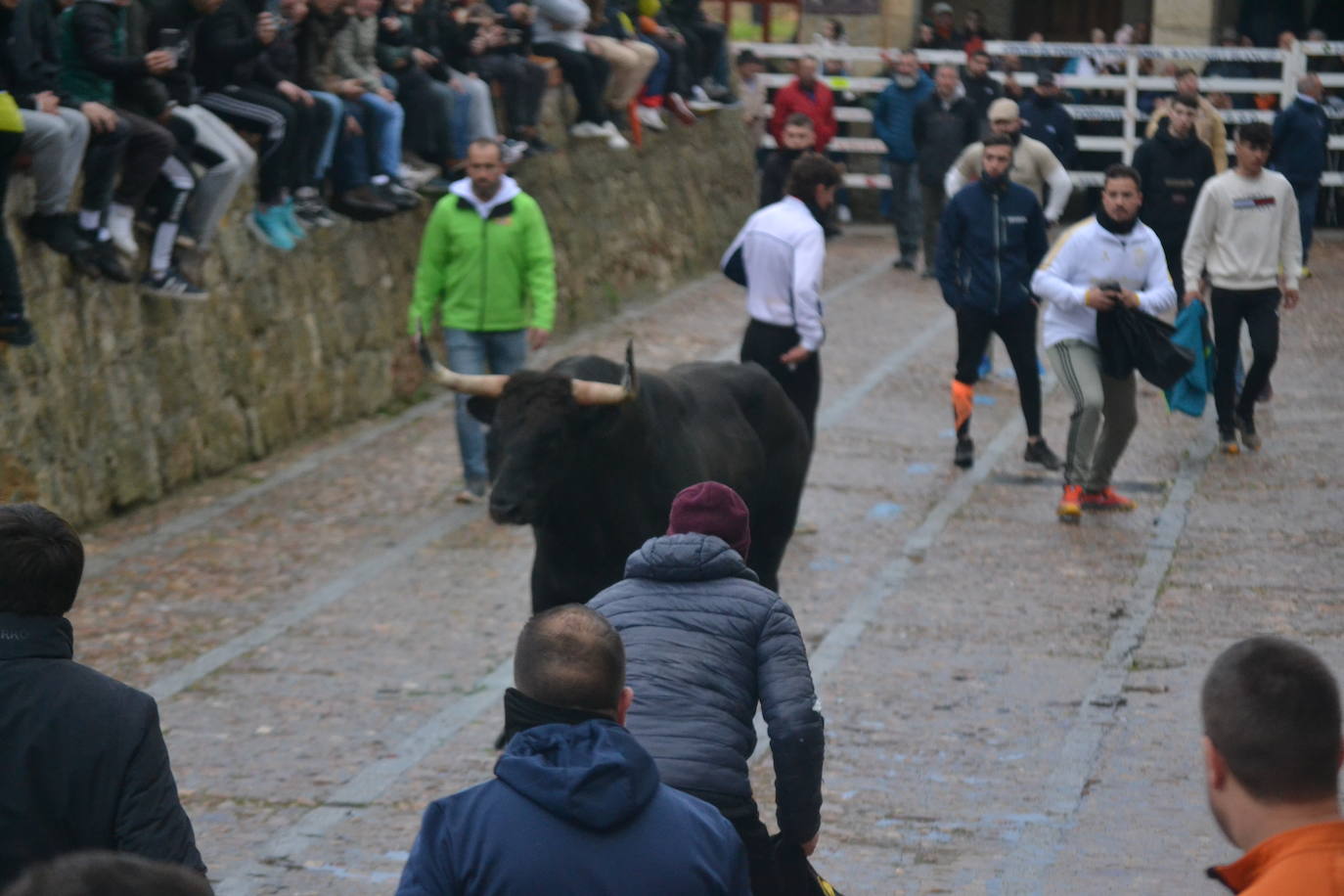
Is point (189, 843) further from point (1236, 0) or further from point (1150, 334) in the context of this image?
point (1236, 0)

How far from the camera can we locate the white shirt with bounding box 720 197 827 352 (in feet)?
35.8

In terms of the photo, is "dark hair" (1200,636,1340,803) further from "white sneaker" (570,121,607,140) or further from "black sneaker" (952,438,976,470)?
"white sneaker" (570,121,607,140)

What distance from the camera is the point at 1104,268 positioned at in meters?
11.2

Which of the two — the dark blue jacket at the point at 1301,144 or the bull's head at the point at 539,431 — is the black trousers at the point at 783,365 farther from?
the dark blue jacket at the point at 1301,144

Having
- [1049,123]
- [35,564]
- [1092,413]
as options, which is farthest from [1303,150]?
[35,564]

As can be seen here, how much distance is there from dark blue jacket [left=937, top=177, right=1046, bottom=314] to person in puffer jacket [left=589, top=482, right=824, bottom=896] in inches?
298

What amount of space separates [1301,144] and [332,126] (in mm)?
10052

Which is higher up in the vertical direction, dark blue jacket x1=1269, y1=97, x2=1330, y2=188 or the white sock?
the white sock

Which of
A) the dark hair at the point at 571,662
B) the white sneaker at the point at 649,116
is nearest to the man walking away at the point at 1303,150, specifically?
the white sneaker at the point at 649,116

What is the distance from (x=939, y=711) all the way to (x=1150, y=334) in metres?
3.66

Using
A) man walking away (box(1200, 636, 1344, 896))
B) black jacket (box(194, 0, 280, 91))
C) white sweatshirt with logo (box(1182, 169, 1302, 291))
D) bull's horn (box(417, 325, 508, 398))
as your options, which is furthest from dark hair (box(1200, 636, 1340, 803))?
black jacket (box(194, 0, 280, 91))

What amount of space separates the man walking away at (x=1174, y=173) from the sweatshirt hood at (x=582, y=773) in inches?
470

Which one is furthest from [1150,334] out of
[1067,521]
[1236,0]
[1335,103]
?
[1236,0]

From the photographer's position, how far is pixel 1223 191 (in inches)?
491
